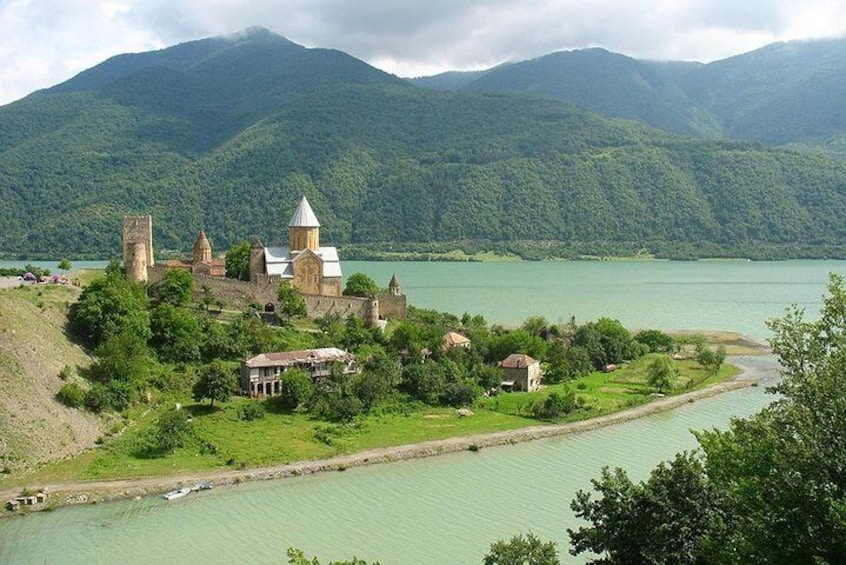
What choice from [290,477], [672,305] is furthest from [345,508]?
[672,305]

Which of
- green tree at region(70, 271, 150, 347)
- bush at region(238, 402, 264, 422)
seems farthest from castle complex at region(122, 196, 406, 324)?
bush at region(238, 402, 264, 422)

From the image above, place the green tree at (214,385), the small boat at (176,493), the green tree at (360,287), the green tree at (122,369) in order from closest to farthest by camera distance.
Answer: the small boat at (176,493) < the green tree at (122,369) < the green tree at (214,385) < the green tree at (360,287)

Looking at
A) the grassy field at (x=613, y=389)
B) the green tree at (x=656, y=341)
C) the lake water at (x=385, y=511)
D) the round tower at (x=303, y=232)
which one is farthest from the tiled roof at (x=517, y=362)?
the green tree at (x=656, y=341)

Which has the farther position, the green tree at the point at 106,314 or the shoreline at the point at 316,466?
the green tree at the point at 106,314

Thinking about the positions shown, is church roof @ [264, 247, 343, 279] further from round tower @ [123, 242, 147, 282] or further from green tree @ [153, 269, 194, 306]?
round tower @ [123, 242, 147, 282]

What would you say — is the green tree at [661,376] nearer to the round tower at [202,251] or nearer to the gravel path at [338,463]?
the gravel path at [338,463]

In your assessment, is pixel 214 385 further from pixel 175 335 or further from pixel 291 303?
pixel 291 303

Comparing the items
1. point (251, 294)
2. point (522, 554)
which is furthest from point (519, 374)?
point (522, 554)

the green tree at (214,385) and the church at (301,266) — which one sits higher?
A: the church at (301,266)
